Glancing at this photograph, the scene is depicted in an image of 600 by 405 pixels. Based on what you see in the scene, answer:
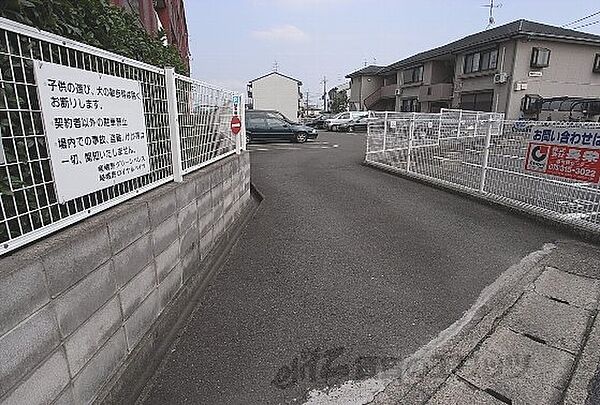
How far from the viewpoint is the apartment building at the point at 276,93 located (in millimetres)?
39375

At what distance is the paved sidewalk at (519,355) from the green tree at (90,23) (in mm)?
2837

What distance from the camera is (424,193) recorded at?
23.4 feet

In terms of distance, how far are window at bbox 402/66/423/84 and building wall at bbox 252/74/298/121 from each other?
44.7ft

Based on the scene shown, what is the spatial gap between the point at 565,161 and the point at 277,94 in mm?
37238

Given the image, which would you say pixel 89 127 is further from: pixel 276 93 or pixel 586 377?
pixel 276 93

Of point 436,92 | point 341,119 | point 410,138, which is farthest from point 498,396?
point 436,92

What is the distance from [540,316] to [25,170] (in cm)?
369

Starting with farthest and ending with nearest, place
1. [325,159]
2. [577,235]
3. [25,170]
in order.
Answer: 1. [325,159]
2. [577,235]
3. [25,170]

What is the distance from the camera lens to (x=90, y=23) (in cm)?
249

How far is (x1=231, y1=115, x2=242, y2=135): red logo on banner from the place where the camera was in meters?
5.64

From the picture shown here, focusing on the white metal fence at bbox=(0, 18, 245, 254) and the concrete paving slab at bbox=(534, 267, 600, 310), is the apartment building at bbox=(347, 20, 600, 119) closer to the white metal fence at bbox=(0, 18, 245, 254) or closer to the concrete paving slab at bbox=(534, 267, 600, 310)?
the concrete paving slab at bbox=(534, 267, 600, 310)

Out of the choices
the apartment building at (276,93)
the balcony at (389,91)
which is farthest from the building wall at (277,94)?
the balcony at (389,91)

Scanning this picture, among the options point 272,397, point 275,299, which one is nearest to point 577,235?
point 275,299

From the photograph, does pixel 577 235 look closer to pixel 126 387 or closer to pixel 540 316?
pixel 540 316
